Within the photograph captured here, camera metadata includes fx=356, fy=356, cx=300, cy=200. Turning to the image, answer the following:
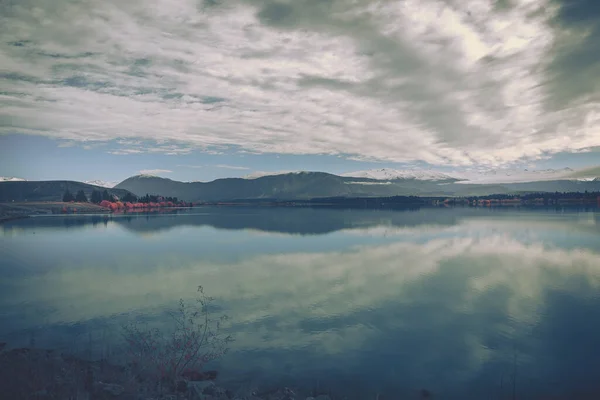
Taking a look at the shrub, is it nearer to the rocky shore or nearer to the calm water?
the rocky shore

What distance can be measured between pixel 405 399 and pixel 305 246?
5002 centimetres

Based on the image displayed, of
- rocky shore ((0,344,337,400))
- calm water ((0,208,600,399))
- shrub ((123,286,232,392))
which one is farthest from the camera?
calm water ((0,208,600,399))

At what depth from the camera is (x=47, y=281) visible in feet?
123

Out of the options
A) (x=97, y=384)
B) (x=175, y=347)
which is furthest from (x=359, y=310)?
(x=97, y=384)

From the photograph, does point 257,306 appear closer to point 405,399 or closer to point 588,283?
point 405,399

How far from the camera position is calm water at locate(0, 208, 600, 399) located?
690 inches

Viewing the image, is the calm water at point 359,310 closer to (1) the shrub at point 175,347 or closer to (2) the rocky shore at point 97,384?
(1) the shrub at point 175,347

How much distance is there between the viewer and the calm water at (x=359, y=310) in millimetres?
17516

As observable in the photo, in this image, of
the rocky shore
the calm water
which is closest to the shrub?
the rocky shore

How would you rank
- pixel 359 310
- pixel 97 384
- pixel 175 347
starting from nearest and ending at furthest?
1. pixel 97 384
2. pixel 175 347
3. pixel 359 310

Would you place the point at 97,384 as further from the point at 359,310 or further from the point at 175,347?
the point at 359,310

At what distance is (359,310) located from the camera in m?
27.4

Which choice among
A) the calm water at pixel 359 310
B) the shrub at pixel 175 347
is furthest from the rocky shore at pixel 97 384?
the calm water at pixel 359 310

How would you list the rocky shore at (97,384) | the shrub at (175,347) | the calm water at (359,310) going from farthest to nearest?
the calm water at (359,310) → the shrub at (175,347) → the rocky shore at (97,384)
